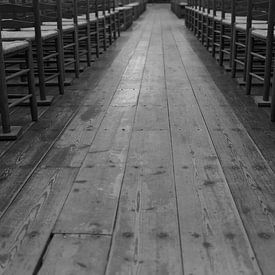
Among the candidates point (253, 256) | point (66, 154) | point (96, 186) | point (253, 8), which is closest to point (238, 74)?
point (253, 8)

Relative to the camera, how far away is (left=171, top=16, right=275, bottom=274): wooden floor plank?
133 cm

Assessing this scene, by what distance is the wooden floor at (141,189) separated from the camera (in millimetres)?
1235

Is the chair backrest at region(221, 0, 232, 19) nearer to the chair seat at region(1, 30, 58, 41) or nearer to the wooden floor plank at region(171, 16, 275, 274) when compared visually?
the wooden floor plank at region(171, 16, 275, 274)

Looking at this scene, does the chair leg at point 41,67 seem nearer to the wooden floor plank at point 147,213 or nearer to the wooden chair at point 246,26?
the wooden floor plank at point 147,213

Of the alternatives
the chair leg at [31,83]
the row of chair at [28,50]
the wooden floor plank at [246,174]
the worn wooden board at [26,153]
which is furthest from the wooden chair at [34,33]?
the wooden floor plank at [246,174]

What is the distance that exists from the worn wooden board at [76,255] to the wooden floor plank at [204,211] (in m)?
0.23

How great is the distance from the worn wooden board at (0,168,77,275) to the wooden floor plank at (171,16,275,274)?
603mm

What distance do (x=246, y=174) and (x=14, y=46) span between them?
1.30 meters

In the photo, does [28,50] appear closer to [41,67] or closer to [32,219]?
[41,67]

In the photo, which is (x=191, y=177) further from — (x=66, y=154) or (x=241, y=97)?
(x=241, y=97)

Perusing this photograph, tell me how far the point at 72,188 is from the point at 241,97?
1.83 meters

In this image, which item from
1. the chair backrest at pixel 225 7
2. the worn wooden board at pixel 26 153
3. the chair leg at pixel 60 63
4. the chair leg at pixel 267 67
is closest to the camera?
the worn wooden board at pixel 26 153

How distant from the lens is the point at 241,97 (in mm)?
3193

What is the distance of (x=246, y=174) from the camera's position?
1.81 m
